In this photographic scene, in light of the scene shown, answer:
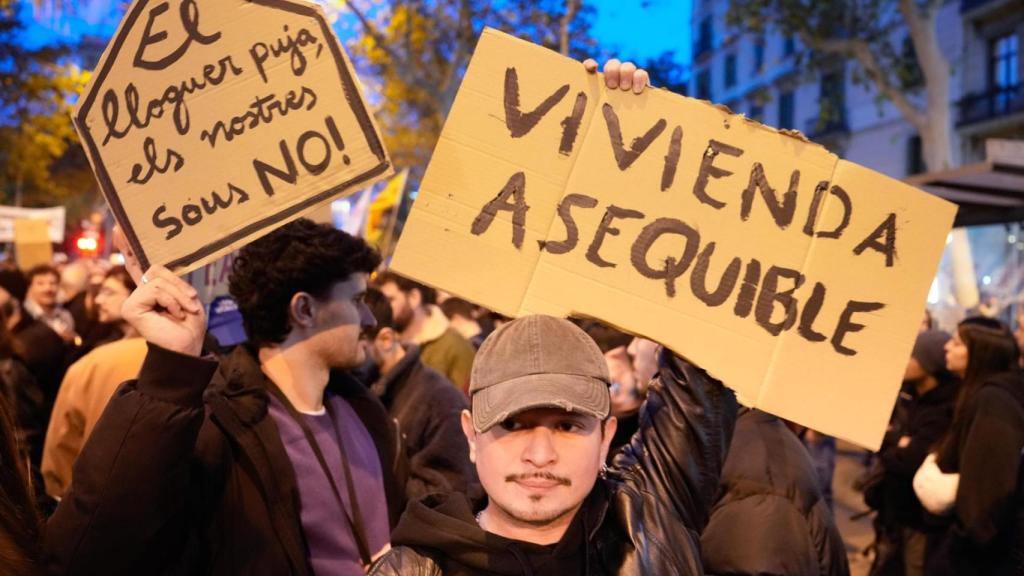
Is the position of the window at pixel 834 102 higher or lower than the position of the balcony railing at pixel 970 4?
lower

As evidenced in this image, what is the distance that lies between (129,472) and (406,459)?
1.36 metres

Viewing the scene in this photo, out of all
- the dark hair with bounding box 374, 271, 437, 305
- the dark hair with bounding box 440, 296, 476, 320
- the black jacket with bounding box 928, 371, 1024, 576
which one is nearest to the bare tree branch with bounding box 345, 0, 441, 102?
the dark hair with bounding box 440, 296, 476, 320

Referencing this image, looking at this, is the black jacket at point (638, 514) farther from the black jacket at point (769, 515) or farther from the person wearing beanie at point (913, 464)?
the person wearing beanie at point (913, 464)

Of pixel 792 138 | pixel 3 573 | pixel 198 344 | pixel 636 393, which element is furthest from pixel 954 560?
pixel 3 573

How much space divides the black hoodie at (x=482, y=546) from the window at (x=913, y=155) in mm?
32814

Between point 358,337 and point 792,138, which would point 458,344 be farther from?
point 792,138

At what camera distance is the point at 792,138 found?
247cm

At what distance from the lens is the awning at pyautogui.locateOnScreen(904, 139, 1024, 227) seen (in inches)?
247

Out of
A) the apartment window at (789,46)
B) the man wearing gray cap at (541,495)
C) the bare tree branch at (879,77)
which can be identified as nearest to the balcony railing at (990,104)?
the bare tree branch at (879,77)

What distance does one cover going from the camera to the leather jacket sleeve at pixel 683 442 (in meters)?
2.28

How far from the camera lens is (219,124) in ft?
7.99

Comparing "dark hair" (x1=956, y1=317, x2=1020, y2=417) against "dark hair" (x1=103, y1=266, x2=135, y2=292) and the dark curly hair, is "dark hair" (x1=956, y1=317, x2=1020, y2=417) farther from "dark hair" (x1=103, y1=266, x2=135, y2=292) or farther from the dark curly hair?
"dark hair" (x1=103, y1=266, x2=135, y2=292)

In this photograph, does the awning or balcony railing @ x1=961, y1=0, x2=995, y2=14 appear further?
balcony railing @ x1=961, y1=0, x2=995, y2=14

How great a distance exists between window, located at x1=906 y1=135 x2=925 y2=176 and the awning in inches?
990
